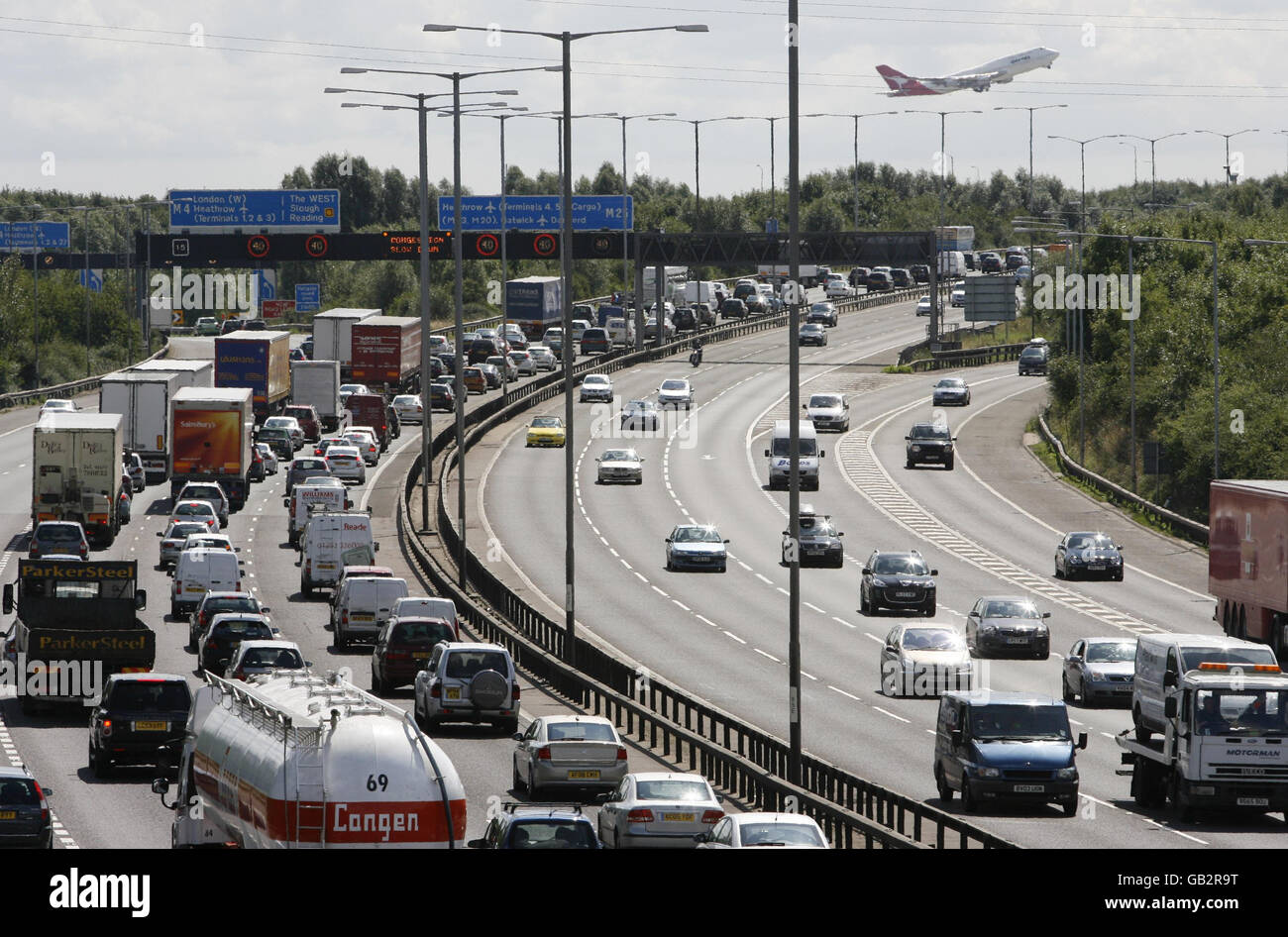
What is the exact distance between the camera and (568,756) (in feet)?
105

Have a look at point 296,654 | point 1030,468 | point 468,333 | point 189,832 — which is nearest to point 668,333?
point 468,333

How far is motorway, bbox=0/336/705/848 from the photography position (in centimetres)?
3025

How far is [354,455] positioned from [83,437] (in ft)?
53.1

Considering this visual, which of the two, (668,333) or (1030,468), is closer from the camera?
(1030,468)

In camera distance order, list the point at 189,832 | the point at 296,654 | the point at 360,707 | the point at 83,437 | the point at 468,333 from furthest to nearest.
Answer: the point at 468,333 → the point at 83,437 → the point at 296,654 → the point at 189,832 → the point at 360,707

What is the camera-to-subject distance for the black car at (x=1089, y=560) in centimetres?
6106

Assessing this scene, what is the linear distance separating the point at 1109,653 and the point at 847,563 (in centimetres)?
2223

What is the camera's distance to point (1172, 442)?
263 feet

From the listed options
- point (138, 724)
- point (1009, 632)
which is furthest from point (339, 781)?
point (1009, 632)

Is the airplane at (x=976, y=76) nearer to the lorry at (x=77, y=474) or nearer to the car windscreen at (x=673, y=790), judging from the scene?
the lorry at (x=77, y=474)

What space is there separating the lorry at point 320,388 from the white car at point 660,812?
67.7m

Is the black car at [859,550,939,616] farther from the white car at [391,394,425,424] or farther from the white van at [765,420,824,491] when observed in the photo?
the white car at [391,394,425,424]

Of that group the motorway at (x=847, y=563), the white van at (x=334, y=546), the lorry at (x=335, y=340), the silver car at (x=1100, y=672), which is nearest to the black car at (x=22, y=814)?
the motorway at (x=847, y=563)
